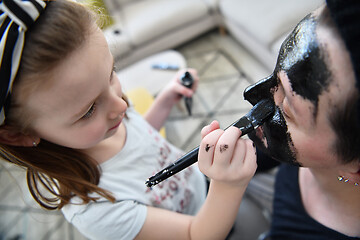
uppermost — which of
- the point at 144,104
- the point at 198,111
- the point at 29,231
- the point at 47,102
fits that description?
the point at 47,102

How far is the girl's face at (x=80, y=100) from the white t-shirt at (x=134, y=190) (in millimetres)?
158

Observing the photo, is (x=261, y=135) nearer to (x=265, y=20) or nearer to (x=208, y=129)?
(x=208, y=129)

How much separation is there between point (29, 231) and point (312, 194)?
5.07 feet

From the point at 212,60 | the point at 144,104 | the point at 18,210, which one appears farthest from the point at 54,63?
the point at 212,60

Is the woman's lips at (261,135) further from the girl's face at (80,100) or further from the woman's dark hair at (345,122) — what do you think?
the girl's face at (80,100)

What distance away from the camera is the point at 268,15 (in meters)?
1.61

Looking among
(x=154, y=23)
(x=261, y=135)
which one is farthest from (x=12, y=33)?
(x=154, y=23)

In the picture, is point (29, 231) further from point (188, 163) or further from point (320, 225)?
point (320, 225)

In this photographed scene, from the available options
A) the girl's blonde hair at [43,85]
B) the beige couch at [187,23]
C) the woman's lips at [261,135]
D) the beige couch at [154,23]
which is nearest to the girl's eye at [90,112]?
the girl's blonde hair at [43,85]

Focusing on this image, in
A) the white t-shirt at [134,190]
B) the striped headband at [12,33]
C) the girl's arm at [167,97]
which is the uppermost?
the striped headband at [12,33]

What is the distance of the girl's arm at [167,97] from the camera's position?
886mm

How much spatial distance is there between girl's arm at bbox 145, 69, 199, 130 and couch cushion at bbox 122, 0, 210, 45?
121 cm

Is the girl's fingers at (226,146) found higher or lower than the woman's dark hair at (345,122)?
lower

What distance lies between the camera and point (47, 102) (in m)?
0.46
